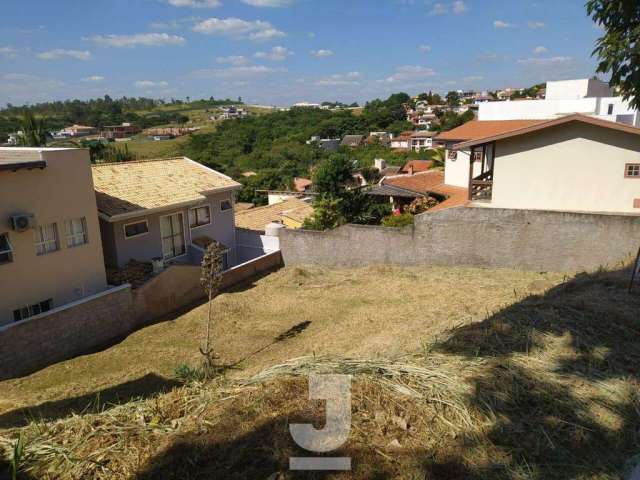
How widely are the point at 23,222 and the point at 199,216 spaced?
7926mm

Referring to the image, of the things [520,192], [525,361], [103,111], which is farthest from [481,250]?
[103,111]

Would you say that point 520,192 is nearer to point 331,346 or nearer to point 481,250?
point 481,250

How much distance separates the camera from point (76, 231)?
14266 millimetres

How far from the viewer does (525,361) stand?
589 cm

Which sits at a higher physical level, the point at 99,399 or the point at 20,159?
the point at 20,159

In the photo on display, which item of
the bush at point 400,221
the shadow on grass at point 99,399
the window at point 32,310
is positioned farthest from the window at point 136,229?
the bush at point 400,221

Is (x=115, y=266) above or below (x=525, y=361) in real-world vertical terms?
below

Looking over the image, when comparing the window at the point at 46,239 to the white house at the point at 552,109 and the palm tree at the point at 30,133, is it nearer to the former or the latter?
the palm tree at the point at 30,133

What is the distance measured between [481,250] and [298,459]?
1374 cm

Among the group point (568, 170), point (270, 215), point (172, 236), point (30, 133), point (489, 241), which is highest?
point (30, 133)

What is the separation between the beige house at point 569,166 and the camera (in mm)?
15711

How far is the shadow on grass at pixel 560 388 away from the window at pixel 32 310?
11262mm

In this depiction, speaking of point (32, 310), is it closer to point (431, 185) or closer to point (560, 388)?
point (560, 388)

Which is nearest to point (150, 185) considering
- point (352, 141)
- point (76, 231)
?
point (76, 231)
